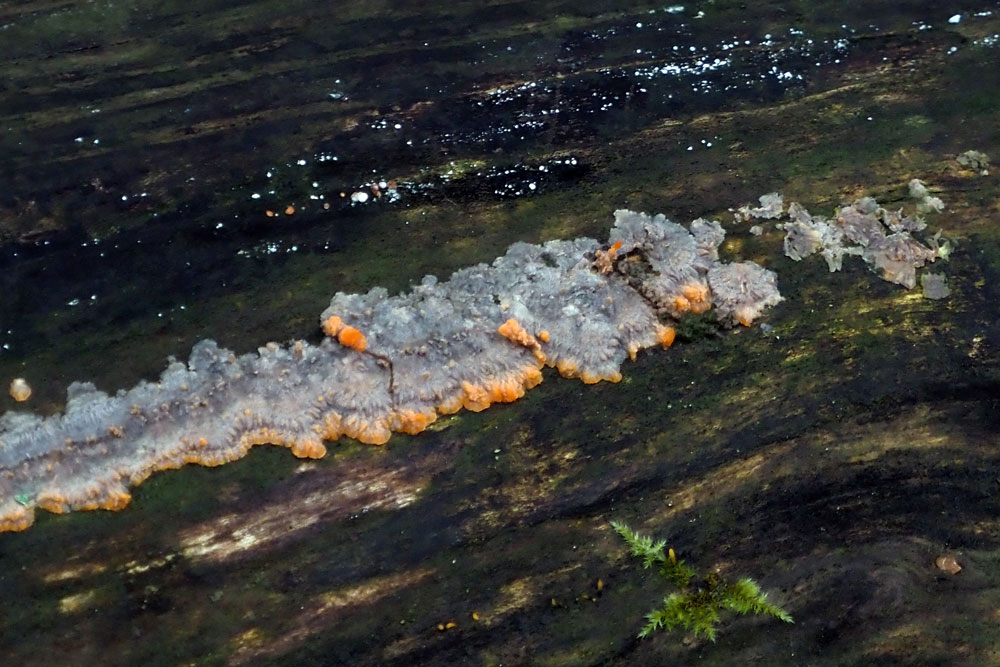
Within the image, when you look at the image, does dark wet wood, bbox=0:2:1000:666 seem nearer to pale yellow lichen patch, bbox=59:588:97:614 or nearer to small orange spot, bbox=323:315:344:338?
pale yellow lichen patch, bbox=59:588:97:614

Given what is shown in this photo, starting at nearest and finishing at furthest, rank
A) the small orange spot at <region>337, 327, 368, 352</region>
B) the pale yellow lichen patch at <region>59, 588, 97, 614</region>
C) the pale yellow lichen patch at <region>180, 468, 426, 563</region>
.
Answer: the pale yellow lichen patch at <region>59, 588, 97, 614</region>
the pale yellow lichen patch at <region>180, 468, 426, 563</region>
the small orange spot at <region>337, 327, 368, 352</region>

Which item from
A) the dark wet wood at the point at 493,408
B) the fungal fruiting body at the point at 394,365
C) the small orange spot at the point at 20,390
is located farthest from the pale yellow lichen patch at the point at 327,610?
the small orange spot at the point at 20,390

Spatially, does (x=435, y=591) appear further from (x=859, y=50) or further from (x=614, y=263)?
(x=859, y=50)

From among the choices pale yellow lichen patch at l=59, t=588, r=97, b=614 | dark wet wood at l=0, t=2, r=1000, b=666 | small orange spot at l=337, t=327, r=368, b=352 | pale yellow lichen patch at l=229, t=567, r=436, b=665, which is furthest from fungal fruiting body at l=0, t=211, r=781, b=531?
pale yellow lichen patch at l=229, t=567, r=436, b=665

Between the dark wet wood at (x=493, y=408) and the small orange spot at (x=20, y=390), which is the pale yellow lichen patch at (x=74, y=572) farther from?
the small orange spot at (x=20, y=390)

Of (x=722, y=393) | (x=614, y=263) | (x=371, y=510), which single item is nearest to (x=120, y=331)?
(x=371, y=510)

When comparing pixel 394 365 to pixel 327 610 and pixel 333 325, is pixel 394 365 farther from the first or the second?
pixel 327 610

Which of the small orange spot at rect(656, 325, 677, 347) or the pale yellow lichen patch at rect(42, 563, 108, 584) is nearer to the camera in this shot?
the pale yellow lichen patch at rect(42, 563, 108, 584)

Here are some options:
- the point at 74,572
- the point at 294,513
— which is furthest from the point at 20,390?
the point at 294,513
